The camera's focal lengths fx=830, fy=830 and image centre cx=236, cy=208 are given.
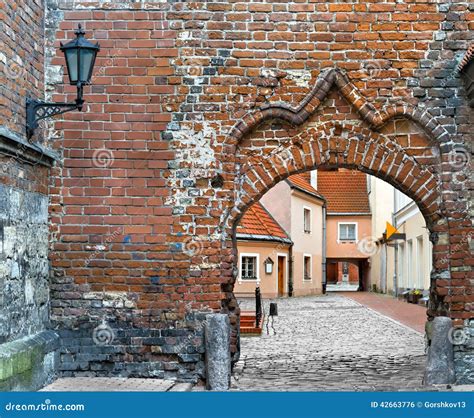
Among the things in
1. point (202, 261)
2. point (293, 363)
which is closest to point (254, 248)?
point (293, 363)

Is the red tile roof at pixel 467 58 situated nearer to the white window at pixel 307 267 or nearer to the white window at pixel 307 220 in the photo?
the white window at pixel 307 220

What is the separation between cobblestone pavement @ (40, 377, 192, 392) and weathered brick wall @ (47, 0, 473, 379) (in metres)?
0.54

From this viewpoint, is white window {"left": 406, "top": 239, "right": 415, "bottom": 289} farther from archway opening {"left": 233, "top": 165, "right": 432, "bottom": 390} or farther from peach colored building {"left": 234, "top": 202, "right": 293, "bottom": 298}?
peach colored building {"left": 234, "top": 202, "right": 293, "bottom": 298}

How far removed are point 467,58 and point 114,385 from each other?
4984mm

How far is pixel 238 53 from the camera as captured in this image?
30.1 ft

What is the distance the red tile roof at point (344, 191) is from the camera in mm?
44188

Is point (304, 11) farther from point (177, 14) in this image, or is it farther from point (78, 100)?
point (78, 100)

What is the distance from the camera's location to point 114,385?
851cm

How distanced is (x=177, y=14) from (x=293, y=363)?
4.96 meters

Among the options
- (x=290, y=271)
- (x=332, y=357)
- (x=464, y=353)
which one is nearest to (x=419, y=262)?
(x=290, y=271)

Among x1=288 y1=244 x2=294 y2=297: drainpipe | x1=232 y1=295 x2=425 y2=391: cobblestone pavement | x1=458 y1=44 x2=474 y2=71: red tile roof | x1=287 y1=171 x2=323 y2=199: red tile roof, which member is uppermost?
x1=287 y1=171 x2=323 y2=199: red tile roof

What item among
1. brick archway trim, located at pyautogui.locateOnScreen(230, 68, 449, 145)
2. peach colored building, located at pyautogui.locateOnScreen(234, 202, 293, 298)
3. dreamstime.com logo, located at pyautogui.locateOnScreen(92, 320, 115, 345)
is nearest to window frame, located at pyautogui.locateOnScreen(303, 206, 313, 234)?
peach colored building, located at pyautogui.locateOnScreen(234, 202, 293, 298)

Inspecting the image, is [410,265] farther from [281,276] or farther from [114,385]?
[114,385]

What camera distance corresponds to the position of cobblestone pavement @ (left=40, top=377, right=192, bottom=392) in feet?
27.1
